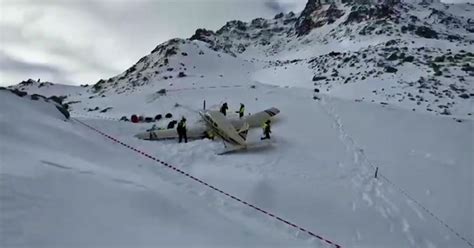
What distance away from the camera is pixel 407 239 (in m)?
13.5

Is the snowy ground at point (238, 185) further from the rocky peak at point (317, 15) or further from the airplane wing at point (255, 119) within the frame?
the rocky peak at point (317, 15)

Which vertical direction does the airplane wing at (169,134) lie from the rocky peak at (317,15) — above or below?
below

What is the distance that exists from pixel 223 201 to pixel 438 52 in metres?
52.0

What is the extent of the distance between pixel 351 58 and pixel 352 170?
42.4 metres

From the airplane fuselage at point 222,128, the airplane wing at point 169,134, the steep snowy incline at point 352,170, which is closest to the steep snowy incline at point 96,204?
the steep snowy incline at point 352,170

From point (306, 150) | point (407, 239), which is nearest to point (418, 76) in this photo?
point (306, 150)

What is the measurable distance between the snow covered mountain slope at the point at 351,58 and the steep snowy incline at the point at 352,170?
326 inches

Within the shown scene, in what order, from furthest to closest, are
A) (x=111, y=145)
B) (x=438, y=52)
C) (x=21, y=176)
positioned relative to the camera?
(x=438, y=52) < (x=111, y=145) < (x=21, y=176)

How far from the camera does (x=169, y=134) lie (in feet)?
76.6

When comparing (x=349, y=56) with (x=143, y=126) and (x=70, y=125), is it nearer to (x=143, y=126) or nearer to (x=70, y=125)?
(x=143, y=126)

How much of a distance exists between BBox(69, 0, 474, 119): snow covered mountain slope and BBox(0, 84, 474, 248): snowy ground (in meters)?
12.7

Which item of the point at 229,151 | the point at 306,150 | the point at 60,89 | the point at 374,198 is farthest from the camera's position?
the point at 60,89

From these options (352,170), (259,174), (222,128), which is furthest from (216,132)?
(352,170)

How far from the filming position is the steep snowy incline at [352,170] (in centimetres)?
1427
